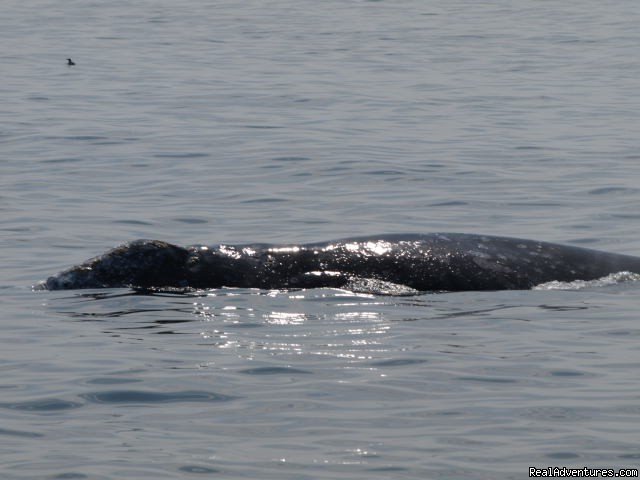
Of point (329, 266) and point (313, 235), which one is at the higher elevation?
point (313, 235)

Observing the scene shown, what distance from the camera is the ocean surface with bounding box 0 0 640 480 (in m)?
9.45

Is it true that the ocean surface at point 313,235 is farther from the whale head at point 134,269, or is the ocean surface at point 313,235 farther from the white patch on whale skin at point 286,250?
the white patch on whale skin at point 286,250


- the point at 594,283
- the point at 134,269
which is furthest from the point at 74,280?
the point at 594,283

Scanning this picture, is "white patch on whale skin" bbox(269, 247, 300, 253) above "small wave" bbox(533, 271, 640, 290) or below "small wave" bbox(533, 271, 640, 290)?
above

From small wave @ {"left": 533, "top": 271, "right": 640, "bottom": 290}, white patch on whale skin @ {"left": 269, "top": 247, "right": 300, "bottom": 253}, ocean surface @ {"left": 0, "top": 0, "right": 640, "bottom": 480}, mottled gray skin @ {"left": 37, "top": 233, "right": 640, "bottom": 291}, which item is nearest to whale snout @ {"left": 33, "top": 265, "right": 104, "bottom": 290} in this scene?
mottled gray skin @ {"left": 37, "top": 233, "right": 640, "bottom": 291}

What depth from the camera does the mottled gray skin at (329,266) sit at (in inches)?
558

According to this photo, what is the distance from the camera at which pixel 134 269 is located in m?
14.2

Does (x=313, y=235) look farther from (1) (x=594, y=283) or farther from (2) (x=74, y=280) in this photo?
(1) (x=594, y=283)

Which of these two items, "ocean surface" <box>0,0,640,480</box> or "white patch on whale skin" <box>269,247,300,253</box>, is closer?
"ocean surface" <box>0,0,640,480</box>

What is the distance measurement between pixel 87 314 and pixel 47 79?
2229 centimetres

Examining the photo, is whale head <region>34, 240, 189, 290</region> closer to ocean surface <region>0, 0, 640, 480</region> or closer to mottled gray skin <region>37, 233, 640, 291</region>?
mottled gray skin <region>37, 233, 640, 291</region>

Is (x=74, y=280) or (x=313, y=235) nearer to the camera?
(x=74, y=280)

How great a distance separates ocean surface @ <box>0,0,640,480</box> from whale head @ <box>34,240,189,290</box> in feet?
0.71

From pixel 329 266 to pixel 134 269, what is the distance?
1727 millimetres
